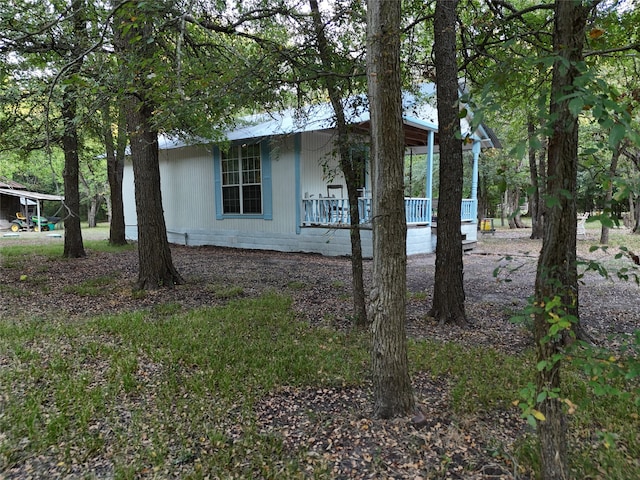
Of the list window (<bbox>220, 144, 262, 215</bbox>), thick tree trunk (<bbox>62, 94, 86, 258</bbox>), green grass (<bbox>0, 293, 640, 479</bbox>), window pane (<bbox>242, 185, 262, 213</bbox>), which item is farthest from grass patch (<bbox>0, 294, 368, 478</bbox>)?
window (<bbox>220, 144, 262, 215</bbox>)

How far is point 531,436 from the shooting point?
2459 mm

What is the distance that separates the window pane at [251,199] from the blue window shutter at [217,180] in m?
0.94

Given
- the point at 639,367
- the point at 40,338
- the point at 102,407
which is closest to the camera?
the point at 639,367

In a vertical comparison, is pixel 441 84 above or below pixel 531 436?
above

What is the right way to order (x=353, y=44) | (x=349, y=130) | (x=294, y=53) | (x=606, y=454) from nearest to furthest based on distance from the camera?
(x=606, y=454) < (x=294, y=53) < (x=349, y=130) < (x=353, y=44)

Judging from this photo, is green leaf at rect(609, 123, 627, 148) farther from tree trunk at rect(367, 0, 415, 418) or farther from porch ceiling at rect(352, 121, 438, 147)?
porch ceiling at rect(352, 121, 438, 147)

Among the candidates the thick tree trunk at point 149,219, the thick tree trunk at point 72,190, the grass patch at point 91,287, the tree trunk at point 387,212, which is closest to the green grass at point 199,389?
the tree trunk at point 387,212

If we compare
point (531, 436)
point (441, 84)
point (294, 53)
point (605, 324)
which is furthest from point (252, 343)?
point (605, 324)

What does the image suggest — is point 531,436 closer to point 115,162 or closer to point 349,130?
point 349,130

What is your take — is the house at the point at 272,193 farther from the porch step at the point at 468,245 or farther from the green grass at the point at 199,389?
the green grass at the point at 199,389

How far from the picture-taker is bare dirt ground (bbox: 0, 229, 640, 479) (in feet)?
7.68

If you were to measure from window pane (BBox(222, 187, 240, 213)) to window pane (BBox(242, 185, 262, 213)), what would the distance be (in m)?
0.25

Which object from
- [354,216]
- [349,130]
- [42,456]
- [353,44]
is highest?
[353,44]

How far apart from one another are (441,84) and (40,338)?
5.19 m
